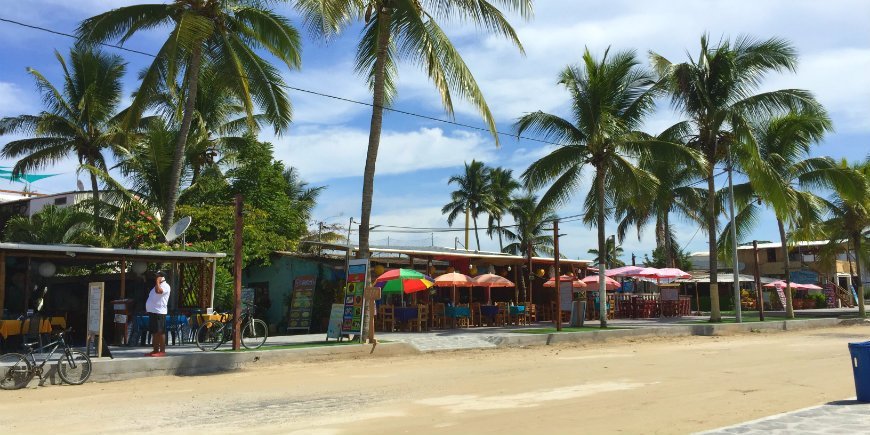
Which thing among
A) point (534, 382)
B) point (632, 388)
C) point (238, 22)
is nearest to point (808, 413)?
point (632, 388)

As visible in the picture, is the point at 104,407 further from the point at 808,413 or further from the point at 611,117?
the point at 611,117

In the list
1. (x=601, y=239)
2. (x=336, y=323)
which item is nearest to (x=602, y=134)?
(x=601, y=239)

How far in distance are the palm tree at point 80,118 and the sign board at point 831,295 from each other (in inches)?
1773

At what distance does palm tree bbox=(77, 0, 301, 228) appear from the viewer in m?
18.3

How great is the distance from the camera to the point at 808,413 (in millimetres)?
8125

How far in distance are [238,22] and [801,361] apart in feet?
52.7

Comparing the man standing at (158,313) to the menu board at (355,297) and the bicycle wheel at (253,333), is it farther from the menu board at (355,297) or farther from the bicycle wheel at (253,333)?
the menu board at (355,297)

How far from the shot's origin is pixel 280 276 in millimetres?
24562

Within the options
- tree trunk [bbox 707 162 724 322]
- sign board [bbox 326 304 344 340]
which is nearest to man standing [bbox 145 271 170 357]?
sign board [bbox 326 304 344 340]

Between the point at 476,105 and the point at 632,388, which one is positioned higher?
the point at 476,105

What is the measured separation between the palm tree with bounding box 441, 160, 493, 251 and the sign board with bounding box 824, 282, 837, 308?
78.1 ft

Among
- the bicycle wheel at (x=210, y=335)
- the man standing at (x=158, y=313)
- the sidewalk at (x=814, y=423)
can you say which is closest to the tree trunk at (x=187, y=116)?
the bicycle wheel at (x=210, y=335)

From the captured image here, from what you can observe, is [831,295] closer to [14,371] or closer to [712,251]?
[712,251]

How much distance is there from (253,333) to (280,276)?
9220 millimetres
